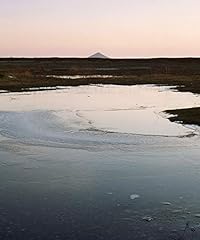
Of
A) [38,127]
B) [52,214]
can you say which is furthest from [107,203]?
[38,127]

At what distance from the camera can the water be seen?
8.31m

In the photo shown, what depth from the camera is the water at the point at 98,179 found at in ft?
27.3

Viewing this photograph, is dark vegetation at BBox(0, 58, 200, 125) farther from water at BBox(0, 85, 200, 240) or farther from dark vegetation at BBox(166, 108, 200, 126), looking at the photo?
water at BBox(0, 85, 200, 240)

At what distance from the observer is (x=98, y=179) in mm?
11422

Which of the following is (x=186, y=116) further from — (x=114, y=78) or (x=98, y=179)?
(x=114, y=78)

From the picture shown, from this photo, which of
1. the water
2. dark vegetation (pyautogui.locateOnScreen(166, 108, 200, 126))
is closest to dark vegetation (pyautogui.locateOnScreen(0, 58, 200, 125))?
dark vegetation (pyautogui.locateOnScreen(166, 108, 200, 126))

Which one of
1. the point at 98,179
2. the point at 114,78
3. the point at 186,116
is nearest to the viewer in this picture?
the point at 98,179

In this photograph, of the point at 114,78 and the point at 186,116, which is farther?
the point at 114,78

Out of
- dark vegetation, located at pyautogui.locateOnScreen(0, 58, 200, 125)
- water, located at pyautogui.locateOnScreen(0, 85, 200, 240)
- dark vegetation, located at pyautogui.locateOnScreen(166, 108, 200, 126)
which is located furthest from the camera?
dark vegetation, located at pyautogui.locateOnScreen(0, 58, 200, 125)

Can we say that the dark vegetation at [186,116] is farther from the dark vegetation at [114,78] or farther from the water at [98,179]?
the water at [98,179]

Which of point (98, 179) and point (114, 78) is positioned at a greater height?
point (114, 78)

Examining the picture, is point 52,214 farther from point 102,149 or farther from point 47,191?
point 102,149

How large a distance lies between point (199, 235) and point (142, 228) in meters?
1.04

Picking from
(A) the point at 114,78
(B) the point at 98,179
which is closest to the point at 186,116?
(B) the point at 98,179
